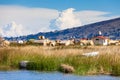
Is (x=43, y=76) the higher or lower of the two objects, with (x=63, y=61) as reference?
lower

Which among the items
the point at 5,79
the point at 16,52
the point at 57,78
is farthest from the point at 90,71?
the point at 16,52

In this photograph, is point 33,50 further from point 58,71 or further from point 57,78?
point 57,78

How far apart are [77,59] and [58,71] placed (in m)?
→ 1.37

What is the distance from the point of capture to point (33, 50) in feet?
109

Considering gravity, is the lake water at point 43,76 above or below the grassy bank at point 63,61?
below

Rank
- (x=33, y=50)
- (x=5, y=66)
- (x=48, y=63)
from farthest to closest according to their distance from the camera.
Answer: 1. (x=33, y=50)
2. (x=5, y=66)
3. (x=48, y=63)

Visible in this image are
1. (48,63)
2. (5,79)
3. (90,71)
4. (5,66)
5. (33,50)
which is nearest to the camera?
(5,79)

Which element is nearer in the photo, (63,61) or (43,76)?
(43,76)

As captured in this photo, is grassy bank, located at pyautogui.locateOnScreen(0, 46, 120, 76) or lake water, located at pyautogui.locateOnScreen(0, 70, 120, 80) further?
grassy bank, located at pyautogui.locateOnScreen(0, 46, 120, 76)

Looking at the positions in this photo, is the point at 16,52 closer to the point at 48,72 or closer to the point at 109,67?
the point at 48,72

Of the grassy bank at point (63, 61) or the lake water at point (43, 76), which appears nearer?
the lake water at point (43, 76)

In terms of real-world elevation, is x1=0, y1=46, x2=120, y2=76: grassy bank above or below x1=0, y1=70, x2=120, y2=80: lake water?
above

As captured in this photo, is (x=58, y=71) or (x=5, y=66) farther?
(x=5, y=66)

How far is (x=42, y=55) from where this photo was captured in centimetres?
3094
